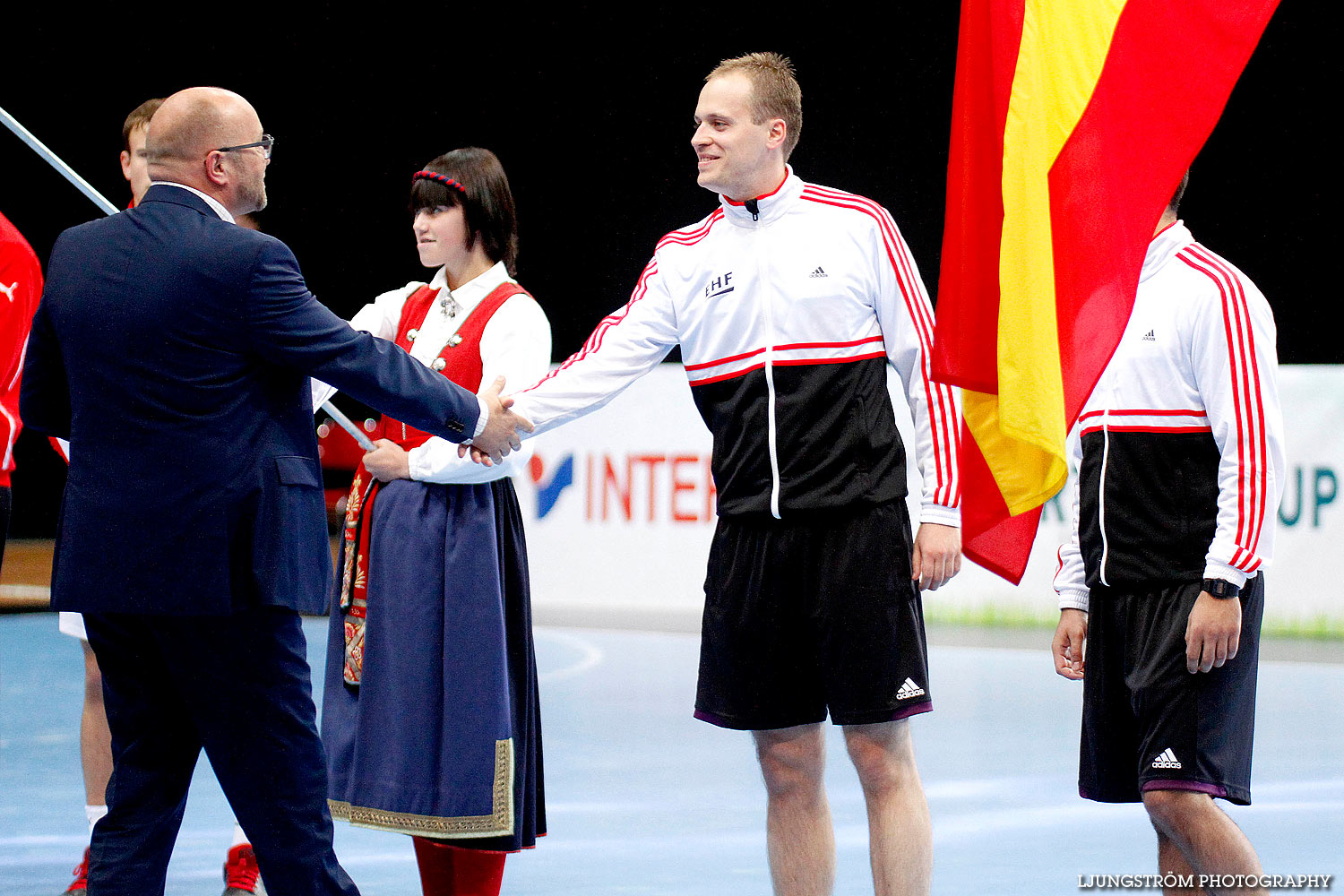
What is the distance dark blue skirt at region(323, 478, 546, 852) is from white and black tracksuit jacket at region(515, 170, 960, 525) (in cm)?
57

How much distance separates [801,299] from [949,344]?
34 cm

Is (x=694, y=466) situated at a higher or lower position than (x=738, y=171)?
lower

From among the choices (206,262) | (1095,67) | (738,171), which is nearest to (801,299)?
(738,171)

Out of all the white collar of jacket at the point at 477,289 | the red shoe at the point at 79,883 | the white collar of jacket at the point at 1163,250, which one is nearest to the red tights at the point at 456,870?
the red shoe at the point at 79,883

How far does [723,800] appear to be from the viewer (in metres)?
4.56

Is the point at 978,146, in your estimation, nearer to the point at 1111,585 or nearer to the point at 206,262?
the point at 1111,585

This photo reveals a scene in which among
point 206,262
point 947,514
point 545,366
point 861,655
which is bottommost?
point 861,655

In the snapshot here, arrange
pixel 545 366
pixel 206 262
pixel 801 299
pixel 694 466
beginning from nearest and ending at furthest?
pixel 206 262, pixel 801 299, pixel 545 366, pixel 694 466

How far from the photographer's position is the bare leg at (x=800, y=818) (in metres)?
2.94

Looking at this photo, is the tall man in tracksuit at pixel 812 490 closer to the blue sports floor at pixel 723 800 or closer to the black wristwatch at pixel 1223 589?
the black wristwatch at pixel 1223 589

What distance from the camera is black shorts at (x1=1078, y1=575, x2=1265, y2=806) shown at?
2.64m

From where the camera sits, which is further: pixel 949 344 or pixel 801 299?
pixel 801 299

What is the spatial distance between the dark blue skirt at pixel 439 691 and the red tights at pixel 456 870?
83mm

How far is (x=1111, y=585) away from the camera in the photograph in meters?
2.79
